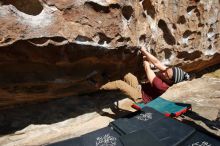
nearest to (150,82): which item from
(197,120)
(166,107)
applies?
(166,107)

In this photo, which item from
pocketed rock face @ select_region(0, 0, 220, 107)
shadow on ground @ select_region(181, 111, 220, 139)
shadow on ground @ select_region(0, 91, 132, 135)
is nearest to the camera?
pocketed rock face @ select_region(0, 0, 220, 107)

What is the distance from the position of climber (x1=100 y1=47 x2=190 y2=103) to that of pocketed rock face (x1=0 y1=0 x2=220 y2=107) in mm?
164

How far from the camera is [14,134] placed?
11.2 ft

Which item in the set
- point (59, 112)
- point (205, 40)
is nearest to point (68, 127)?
point (59, 112)

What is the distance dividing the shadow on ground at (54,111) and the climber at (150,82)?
0.98 feet

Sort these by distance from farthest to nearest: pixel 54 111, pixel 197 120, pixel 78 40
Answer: pixel 197 120
pixel 54 111
pixel 78 40

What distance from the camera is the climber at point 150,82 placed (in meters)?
3.87

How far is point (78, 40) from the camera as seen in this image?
3.23m

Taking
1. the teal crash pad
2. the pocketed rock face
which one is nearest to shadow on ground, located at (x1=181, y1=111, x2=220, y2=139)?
the teal crash pad

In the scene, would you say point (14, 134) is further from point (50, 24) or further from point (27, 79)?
point (50, 24)

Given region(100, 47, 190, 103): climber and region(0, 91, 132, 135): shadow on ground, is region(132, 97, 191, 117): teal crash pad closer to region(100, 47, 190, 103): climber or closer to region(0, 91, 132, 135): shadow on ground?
region(100, 47, 190, 103): climber

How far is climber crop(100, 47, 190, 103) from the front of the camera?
3.87 meters

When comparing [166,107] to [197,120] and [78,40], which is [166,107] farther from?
[78,40]

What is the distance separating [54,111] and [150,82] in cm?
141
